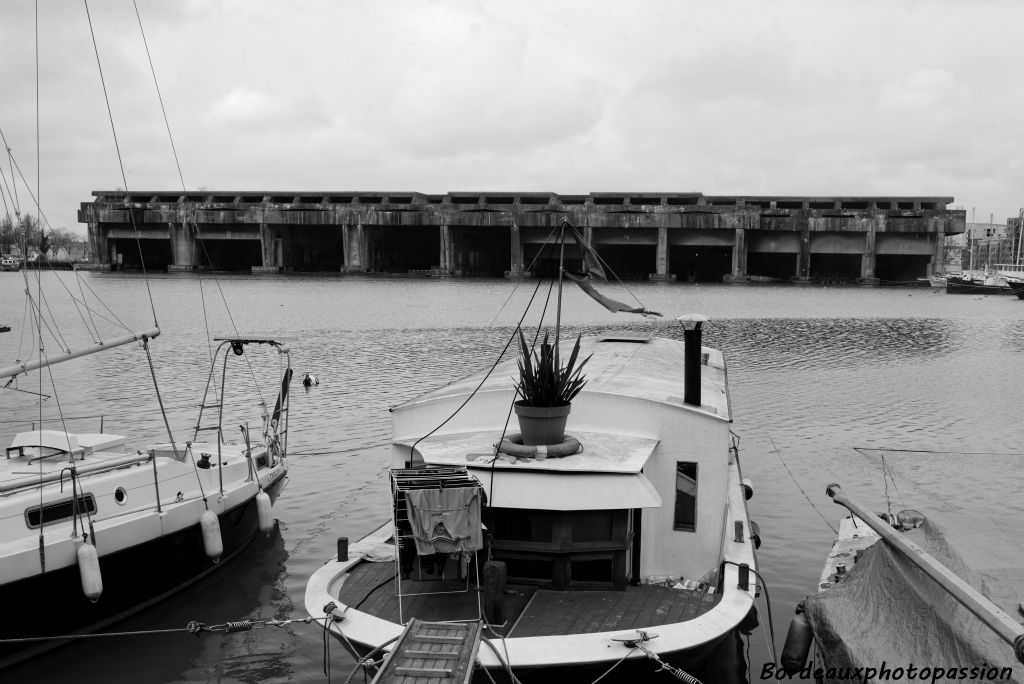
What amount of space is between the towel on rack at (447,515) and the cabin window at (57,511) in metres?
5.86

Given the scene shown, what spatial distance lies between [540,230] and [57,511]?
83.5 m

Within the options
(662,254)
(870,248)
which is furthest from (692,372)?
(870,248)

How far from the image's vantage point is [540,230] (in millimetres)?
94375

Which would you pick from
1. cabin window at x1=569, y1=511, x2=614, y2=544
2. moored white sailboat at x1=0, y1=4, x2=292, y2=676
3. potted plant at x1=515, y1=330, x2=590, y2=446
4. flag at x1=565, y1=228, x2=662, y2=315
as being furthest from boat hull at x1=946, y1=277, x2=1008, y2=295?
cabin window at x1=569, y1=511, x2=614, y2=544

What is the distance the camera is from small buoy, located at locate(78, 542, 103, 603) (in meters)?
11.9

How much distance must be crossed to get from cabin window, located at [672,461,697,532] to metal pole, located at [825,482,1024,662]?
2412 millimetres

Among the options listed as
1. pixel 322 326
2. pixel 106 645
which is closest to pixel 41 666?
pixel 106 645

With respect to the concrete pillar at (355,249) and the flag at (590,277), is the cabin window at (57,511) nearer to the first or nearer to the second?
the flag at (590,277)

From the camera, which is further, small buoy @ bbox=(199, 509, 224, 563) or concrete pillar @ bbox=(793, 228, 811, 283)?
concrete pillar @ bbox=(793, 228, 811, 283)

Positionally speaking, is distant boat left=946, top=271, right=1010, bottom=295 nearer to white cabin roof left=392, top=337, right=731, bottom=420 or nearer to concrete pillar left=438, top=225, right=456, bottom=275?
concrete pillar left=438, top=225, right=456, bottom=275

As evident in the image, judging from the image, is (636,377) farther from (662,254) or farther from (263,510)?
(662,254)

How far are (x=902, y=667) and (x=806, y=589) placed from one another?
6430 mm

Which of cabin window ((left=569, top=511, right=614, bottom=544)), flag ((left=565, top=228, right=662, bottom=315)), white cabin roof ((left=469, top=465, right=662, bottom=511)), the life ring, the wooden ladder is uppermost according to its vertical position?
flag ((left=565, top=228, right=662, bottom=315))

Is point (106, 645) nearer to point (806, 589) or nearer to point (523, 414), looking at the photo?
point (523, 414)
